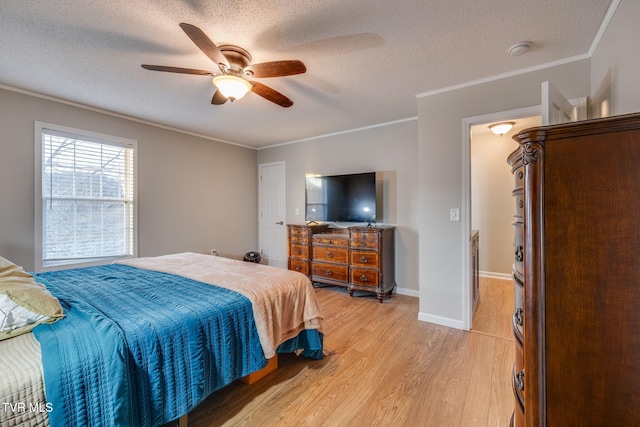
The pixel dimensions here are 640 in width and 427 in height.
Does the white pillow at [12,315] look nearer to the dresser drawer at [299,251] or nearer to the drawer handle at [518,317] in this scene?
the drawer handle at [518,317]

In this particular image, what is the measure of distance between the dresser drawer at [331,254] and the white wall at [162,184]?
181 cm

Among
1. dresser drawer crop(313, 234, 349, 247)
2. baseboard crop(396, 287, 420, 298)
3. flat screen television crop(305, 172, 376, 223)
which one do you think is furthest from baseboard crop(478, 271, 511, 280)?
dresser drawer crop(313, 234, 349, 247)

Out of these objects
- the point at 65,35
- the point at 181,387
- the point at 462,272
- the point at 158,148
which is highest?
the point at 65,35

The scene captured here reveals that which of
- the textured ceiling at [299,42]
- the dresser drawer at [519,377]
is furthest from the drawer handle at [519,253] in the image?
the textured ceiling at [299,42]

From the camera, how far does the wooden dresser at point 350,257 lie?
345cm

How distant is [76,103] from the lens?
3.10 m

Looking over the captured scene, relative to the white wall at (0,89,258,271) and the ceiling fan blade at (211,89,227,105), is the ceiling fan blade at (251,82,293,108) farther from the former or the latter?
the white wall at (0,89,258,271)

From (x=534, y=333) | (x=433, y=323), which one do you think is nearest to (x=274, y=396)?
(x=534, y=333)

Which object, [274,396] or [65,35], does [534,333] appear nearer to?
[274,396]

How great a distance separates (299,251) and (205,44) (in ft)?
10.1

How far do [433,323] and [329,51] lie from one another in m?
2.73

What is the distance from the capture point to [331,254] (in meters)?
3.82

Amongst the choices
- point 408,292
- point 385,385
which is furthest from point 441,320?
point 385,385

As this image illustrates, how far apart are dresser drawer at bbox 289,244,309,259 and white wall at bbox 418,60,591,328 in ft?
5.85
